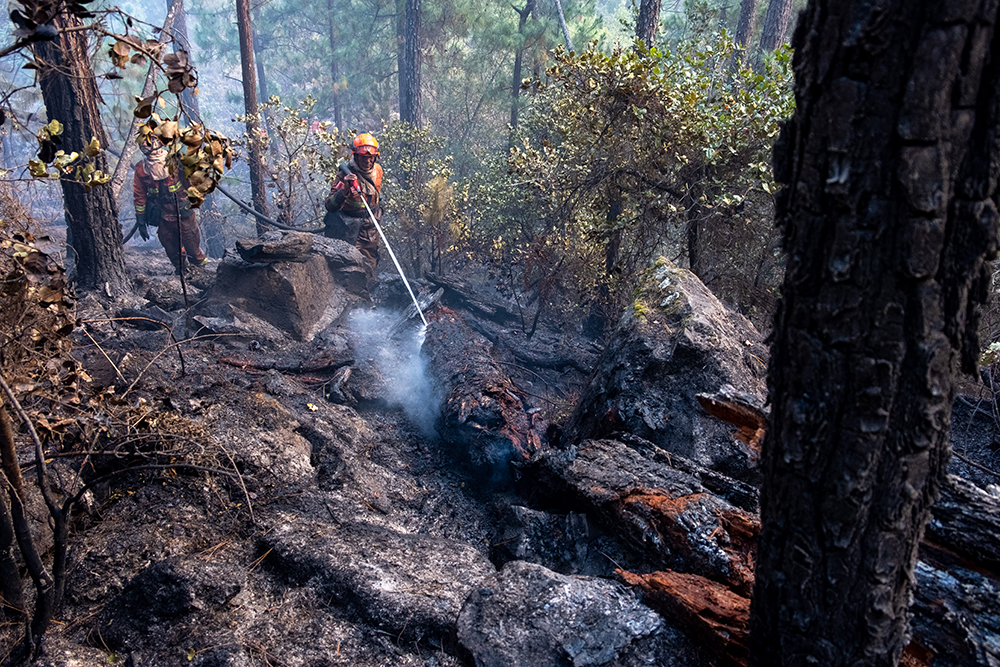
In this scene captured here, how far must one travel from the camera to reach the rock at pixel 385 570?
2500 millimetres

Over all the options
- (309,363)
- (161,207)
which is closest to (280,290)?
(309,363)

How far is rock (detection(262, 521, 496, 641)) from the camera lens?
98.4 inches

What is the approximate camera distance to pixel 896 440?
4.21ft

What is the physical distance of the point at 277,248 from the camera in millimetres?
7062

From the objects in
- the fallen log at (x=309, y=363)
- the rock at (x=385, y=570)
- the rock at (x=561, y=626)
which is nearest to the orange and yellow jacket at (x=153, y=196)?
the fallen log at (x=309, y=363)

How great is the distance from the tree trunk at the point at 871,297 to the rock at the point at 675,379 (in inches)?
82.3

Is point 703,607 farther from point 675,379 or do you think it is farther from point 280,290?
point 280,290

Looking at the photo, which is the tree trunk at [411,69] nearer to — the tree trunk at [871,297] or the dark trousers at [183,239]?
the dark trousers at [183,239]

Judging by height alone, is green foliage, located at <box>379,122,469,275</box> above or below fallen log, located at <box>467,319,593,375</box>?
above

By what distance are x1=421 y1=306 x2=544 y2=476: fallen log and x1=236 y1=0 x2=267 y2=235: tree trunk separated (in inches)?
249

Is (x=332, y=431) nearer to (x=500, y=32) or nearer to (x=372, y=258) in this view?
(x=372, y=258)

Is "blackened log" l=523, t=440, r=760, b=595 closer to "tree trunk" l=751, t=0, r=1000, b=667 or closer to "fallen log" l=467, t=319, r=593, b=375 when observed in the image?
"tree trunk" l=751, t=0, r=1000, b=667

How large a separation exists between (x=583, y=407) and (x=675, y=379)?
796mm

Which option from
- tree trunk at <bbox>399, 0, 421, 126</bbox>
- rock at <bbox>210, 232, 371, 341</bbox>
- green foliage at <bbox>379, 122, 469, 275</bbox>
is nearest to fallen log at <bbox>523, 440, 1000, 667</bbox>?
rock at <bbox>210, 232, 371, 341</bbox>
